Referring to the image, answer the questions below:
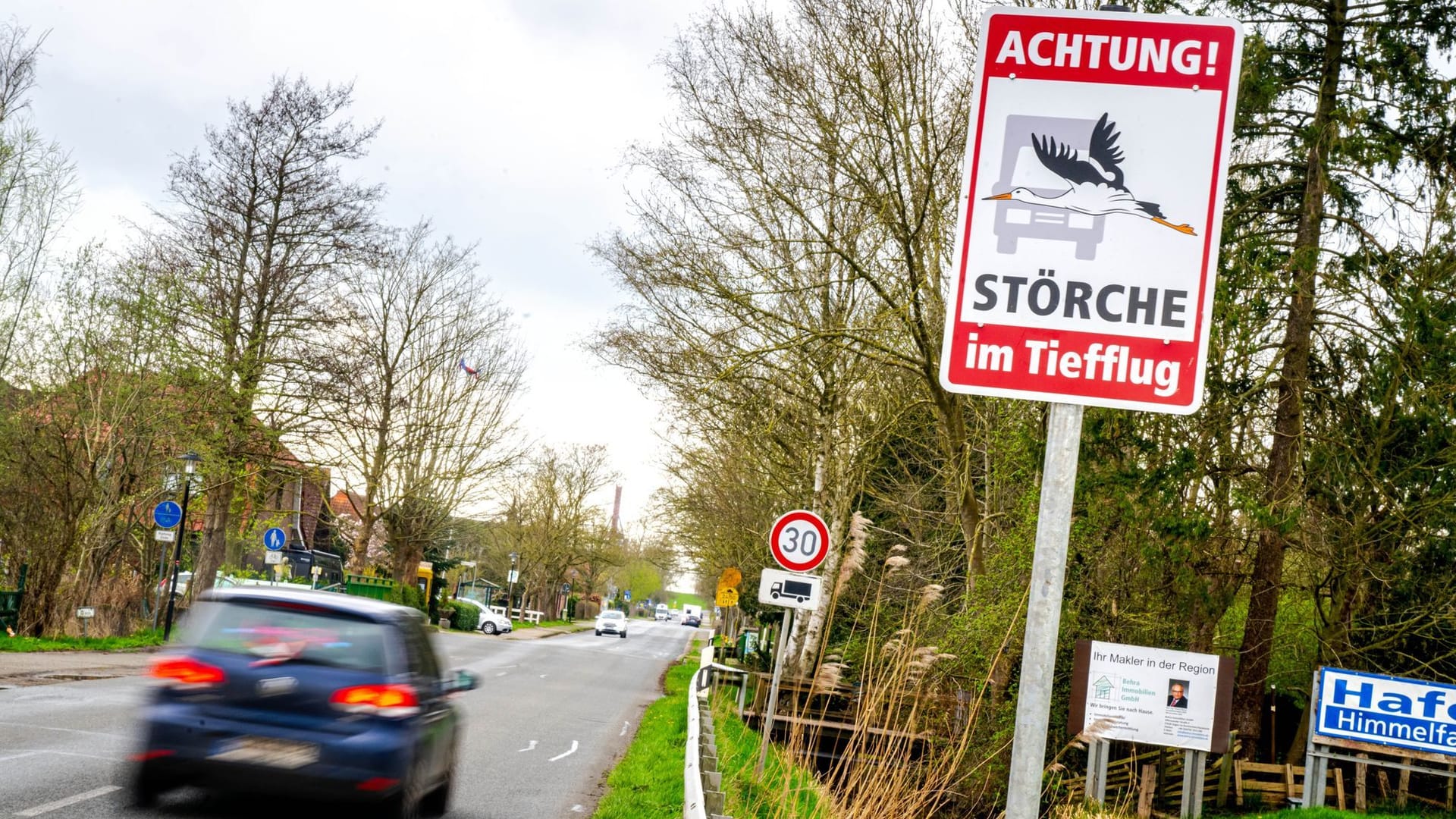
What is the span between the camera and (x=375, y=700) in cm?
746

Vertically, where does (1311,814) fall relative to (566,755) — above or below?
below

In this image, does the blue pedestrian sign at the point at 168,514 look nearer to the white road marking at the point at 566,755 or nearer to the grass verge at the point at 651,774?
the grass verge at the point at 651,774

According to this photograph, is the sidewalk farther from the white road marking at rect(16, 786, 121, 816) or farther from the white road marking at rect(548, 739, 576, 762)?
the white road marking at rect(16, 786, 121, 816)

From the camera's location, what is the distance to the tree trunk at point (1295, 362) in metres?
15.4

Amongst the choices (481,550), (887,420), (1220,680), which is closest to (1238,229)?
(1220,680)

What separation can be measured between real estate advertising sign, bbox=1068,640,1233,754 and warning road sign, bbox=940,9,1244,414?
48.3 ft

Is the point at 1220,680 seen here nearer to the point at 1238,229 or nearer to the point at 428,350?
the point at 1238,229

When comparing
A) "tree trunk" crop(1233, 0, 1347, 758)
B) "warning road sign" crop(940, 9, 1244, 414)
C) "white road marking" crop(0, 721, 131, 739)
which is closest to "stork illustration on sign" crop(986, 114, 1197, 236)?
"warning road sign" crop(940, 9, 1244, 414)

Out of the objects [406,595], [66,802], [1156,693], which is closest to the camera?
[66,802]

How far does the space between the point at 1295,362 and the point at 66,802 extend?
15.1 meters

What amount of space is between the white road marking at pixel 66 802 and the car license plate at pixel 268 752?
49.8 inches

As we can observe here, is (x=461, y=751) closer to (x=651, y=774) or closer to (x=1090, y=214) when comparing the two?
(x=651, y=774)

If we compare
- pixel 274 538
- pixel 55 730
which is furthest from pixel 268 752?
pixel 274 538

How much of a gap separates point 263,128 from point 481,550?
57278mm
